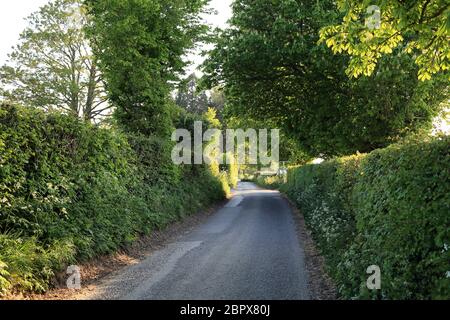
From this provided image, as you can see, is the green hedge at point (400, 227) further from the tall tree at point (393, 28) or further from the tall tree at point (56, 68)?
the tall tree at point (56, 68)

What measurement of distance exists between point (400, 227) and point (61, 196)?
22.5 feet

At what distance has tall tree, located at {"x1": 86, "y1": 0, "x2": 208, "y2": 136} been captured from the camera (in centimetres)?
1642

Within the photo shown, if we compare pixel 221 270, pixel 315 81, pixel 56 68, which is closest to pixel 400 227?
pixel 221 270

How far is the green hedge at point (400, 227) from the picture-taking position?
15.6ft

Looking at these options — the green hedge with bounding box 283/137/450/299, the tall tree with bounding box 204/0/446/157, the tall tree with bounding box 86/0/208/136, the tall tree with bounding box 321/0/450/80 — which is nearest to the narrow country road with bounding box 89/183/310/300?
the green hedge with bounding box 283/137/450/299

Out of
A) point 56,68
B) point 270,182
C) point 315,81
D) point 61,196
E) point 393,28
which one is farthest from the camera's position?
point 270,182

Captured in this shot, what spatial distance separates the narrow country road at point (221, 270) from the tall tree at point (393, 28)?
4533 millimetres

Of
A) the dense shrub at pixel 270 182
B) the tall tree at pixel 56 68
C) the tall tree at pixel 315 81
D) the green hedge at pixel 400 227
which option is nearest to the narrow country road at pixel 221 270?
the green hedge at pixel 400 227

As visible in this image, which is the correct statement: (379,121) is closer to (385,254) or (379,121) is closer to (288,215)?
(288,215)

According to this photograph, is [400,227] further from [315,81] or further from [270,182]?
[270,182]

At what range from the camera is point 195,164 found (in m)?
22.8

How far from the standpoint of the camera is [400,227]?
568 centimetres

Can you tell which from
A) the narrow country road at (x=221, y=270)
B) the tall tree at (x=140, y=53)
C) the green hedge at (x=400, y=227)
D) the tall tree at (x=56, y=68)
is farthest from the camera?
the tall tree at (x=56, y=68)

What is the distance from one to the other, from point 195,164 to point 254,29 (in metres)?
7.80
